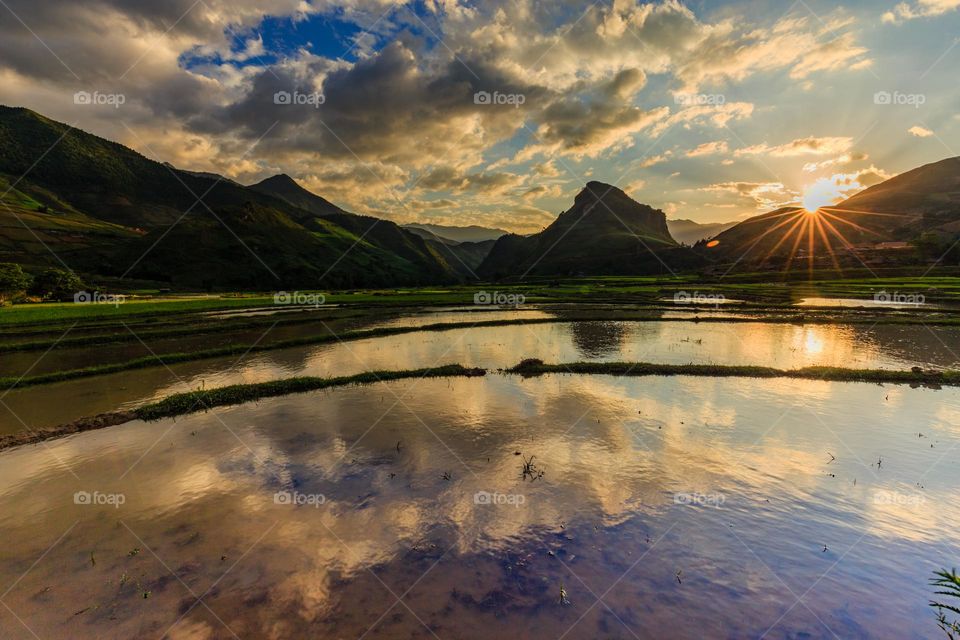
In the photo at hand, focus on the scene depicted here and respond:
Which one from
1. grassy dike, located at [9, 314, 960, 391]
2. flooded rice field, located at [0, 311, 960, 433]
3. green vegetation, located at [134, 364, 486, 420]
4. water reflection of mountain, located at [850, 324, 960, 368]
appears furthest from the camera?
water reflection of mountain, located at [850, 324, 960, 368]

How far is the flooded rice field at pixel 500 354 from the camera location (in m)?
21.1

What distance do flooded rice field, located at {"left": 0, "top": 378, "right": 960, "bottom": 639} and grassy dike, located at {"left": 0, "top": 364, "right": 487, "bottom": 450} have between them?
3.32 feet

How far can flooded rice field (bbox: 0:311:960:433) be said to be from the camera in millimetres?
21109

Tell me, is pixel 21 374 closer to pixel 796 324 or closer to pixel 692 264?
pixel 796 324

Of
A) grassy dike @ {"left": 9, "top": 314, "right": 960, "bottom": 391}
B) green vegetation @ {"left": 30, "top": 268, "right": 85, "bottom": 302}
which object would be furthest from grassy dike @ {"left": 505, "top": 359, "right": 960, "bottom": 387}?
green vegetation @ {"left": 30, "top": 268, "right": 85, "bottom": 302}

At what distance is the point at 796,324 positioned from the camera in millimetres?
41500

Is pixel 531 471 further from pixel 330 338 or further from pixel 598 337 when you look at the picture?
pixel 330 338

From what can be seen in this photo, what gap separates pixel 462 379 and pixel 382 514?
13.3 metres

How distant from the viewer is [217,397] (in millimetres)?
19859

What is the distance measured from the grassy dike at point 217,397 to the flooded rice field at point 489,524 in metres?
1.01

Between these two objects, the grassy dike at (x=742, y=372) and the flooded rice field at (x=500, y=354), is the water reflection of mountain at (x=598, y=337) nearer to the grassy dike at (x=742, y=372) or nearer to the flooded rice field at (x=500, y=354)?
the flooded rice field at (x=500, y=354)

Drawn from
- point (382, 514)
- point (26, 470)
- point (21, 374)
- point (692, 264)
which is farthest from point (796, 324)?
point (692, 264)

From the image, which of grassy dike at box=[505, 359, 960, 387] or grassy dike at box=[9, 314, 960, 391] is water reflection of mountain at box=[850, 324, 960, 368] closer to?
grassy dike at box=[9, 314, 960, 391]

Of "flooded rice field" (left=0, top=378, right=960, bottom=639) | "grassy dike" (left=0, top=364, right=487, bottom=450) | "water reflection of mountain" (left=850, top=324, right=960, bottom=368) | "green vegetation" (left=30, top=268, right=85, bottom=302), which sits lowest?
"flooded rice field" (left=0, top=378, right=960, bottom=639)
